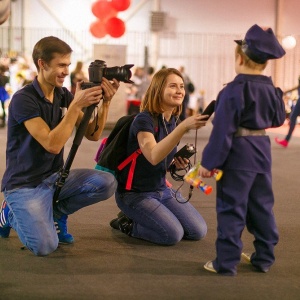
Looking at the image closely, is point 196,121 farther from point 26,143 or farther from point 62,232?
point 62,232

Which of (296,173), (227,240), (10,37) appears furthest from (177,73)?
(10,37)

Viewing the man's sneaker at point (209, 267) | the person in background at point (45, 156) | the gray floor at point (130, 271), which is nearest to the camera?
the gray floor at point (130, 271)

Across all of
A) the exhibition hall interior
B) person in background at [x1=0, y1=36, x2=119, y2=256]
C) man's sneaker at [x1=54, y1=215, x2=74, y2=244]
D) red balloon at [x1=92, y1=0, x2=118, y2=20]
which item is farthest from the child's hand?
red balloon at [x1=92, y1=0, x2=118, y2=20]

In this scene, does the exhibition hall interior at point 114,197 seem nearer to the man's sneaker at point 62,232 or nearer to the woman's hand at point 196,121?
the man's sneaker at point 62,232

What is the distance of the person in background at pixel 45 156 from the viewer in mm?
4008

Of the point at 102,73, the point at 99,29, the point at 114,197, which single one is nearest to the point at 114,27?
the point at 99,29

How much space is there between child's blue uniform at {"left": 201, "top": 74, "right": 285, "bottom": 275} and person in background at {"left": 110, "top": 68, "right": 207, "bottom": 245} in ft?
2.32

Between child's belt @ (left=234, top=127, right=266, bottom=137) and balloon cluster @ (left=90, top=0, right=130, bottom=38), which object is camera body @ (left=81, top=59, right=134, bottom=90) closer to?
child's belt @ (left=234, top=127, right=266, bottom=137)

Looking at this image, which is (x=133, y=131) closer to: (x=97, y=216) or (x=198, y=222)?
(x=198, y=222)

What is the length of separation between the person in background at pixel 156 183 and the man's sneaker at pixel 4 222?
2.46ft

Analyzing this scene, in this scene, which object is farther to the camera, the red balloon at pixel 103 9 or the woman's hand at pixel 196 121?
the red balloon at pixel 103 9

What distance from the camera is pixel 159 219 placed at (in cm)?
440

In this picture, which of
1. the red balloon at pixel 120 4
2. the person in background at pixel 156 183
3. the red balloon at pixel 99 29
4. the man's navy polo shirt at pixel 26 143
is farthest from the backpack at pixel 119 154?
the red balloon at pixel 99 29

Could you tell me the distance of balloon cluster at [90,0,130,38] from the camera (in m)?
14.8
